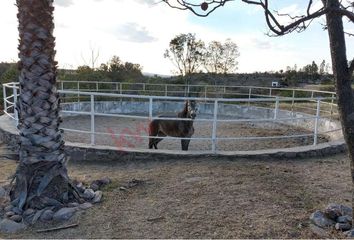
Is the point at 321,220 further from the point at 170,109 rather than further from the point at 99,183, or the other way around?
the point at 170,109

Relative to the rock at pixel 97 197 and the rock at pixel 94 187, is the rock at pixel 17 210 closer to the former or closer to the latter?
the rock at pixel 97 197

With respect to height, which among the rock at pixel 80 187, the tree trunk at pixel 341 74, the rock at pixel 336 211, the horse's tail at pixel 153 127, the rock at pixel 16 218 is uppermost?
the tree trunk at pixel 341 74

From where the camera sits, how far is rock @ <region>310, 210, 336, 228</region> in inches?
168

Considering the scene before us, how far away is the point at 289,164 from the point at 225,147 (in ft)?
9.25

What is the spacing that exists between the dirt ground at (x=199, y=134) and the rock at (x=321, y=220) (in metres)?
4.60

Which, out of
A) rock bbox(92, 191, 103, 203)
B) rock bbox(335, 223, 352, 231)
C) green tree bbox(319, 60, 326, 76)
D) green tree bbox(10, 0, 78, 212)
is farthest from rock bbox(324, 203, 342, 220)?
green tree bbox(319, 60, 326, 76)

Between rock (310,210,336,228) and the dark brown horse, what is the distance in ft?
14.1

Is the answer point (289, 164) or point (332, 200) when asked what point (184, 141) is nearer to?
point (289, 164)

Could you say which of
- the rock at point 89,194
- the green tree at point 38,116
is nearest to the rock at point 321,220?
the rock at point 89,194

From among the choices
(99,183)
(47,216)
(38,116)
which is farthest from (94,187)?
(38,116)

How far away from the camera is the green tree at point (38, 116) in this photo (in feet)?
15.8

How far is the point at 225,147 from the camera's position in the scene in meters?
10.0

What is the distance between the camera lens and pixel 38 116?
4.96 metres

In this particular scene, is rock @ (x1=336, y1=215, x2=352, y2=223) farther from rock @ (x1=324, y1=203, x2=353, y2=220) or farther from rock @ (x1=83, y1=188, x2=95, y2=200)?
rock @ (x1=83, y1=188, x2=95, y2=200)
